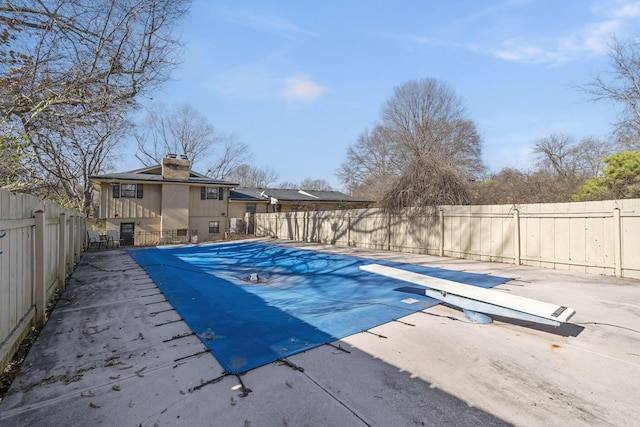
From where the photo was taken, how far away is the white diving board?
3.24m

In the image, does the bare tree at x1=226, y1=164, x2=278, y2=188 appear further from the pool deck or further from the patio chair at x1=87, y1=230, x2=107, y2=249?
the pool deck

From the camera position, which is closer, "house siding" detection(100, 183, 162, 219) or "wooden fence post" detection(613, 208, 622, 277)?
"wooden fence post" detection(613, 208, 622, 277)

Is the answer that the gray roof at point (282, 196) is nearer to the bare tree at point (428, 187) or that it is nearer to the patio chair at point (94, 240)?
the patio chair at point (94, 240)

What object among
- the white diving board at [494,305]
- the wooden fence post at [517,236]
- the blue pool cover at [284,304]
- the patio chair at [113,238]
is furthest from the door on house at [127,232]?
the wooden fence post at [517,236]

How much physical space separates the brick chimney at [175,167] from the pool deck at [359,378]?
1578 centimetres

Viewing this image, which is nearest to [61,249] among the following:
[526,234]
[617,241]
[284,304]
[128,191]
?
[284,304]

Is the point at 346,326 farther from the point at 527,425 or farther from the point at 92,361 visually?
the point at 92,361

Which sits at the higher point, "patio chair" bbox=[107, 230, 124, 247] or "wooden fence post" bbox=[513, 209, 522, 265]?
"wooden fence post" bbox=[513, 209, 522, 265]

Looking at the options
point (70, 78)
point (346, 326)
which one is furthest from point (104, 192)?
point (346, 326)

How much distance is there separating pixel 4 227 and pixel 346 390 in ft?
10.9

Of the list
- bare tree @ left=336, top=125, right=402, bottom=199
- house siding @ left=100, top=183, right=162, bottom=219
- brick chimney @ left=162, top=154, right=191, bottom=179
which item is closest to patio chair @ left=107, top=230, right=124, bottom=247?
house siding @ left=100, top=183, right=162, bottom=219

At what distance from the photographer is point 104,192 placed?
16.5m

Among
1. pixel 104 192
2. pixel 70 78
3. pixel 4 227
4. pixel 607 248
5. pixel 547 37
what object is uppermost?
pixel 547 37

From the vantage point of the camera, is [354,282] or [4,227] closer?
[4,227]
